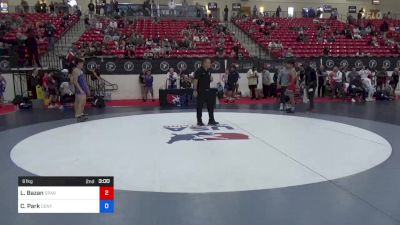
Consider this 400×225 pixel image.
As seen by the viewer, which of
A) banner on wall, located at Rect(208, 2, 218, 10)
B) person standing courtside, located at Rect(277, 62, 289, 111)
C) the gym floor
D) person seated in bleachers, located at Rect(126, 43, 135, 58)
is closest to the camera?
the gym floor

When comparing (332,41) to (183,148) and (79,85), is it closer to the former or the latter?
(79,85)

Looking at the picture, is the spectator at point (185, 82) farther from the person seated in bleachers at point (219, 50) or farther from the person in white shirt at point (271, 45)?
the person in white shirt at point (271, 45)

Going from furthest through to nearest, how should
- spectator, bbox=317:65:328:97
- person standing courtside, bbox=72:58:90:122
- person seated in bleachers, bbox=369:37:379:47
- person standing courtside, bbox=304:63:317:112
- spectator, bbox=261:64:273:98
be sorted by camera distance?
person seated in bleachers, bbox=369:37:379:47
spectator, bbox=317:65:328:97
spectator, bbox=261:64:273:98
person standing courtside, bbox=304:63:317:112
person standing courtside, bbox=72:58:90:122

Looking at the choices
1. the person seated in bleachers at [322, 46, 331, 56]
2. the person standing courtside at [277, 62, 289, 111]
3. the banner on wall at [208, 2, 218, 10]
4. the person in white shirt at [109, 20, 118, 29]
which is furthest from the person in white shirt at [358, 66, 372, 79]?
the banner on wall at [208, 2, 218, 10]

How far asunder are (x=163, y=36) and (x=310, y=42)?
8358 mm

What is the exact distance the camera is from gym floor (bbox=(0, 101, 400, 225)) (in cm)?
366

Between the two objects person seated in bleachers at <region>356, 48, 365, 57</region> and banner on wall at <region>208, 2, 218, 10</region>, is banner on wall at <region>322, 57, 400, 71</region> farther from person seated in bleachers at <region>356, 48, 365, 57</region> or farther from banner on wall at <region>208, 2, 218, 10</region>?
banner on wall at <region>208, 2, 218, 10</region>

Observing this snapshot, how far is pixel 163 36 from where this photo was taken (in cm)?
2020

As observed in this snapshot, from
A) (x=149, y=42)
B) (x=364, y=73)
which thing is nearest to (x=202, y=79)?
(x=364, y=73)

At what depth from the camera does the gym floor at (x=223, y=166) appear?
12.0ft

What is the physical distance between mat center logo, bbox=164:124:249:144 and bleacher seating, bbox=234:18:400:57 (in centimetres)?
1197
